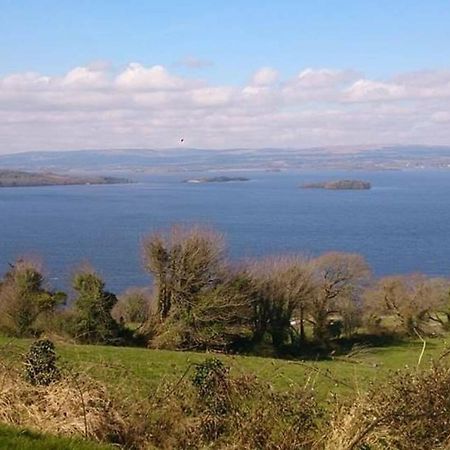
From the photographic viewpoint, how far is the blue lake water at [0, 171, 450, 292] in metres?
69.7

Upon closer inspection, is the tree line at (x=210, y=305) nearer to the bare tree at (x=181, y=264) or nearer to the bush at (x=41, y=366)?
the bare tree at (x=181, y=264)

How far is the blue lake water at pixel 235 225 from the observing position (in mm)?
69688

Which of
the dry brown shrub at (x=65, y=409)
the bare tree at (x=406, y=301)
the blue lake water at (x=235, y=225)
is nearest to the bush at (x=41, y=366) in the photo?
the dry brown shrub at (x=65, y=409)

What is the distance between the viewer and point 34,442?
561 cm

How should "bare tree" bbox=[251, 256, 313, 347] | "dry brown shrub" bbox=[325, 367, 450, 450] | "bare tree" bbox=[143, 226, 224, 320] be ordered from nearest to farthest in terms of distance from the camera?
"dry brown shrub" bbox=[325, 367, 450, 450] < "bare tree" bbox=[143, 226, 224, 320] < "bare tree" bbox=[251, 256, 313, 347]

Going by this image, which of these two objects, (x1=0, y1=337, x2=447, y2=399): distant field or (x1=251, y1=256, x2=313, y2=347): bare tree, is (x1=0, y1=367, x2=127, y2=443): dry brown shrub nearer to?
(x1=0, y1=337, x2=447, y2=399): distant field

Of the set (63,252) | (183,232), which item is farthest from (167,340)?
(63,252)

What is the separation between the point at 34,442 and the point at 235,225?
95.2 meters

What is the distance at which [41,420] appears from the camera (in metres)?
6.71

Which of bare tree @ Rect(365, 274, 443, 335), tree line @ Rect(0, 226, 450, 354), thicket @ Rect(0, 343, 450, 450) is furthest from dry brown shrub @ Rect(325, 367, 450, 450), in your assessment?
bare tree @ Rect(365, 274, 443, 335)

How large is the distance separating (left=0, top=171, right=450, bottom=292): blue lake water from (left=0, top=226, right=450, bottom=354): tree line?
16030 millimetres

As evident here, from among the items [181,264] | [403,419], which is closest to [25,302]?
[181,264]

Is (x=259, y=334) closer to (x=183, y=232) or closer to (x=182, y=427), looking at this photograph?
(x=183, y=232)

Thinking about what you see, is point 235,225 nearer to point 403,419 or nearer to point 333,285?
point 333,285
